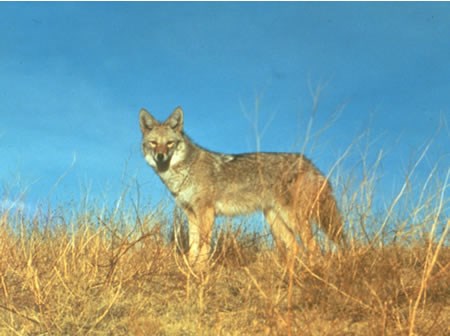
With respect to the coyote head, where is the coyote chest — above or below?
below

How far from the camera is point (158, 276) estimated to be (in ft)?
16.1

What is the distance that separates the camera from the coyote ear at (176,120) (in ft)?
26.1

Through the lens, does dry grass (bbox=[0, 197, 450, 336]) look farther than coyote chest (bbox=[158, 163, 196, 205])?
No

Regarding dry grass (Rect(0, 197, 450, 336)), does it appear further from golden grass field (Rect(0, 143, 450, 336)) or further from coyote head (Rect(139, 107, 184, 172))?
coyote head (Rect(139, 107, 184, 172))

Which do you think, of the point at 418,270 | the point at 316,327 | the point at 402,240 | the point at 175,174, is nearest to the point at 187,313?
the point at 316,327

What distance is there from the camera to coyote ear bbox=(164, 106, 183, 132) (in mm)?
7941

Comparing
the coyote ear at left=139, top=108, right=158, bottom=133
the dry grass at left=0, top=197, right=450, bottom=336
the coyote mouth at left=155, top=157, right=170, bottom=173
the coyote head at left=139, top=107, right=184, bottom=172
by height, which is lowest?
the dry grass at left=0, top=197, right=450, bottom=336

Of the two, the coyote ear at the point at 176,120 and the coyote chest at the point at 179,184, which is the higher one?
the coyote ear at the point at 176,120

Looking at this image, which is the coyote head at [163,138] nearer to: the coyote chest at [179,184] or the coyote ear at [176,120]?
Result: the coyote ear at [176,120]

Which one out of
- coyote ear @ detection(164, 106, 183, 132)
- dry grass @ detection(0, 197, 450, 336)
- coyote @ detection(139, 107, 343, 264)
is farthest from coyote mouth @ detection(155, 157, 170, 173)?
dry grass @ detection(0, 197, 450, 336)

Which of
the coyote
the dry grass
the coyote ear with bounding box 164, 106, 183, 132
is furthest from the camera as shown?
the coyote ear with bounding box 164, 106, 183, 132

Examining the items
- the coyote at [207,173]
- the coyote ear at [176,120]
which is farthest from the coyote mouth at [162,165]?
the coyote ear at [176,120]

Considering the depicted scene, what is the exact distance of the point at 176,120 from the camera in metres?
8.04

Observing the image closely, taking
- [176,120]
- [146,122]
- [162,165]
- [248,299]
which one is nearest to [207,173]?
[162,165]
